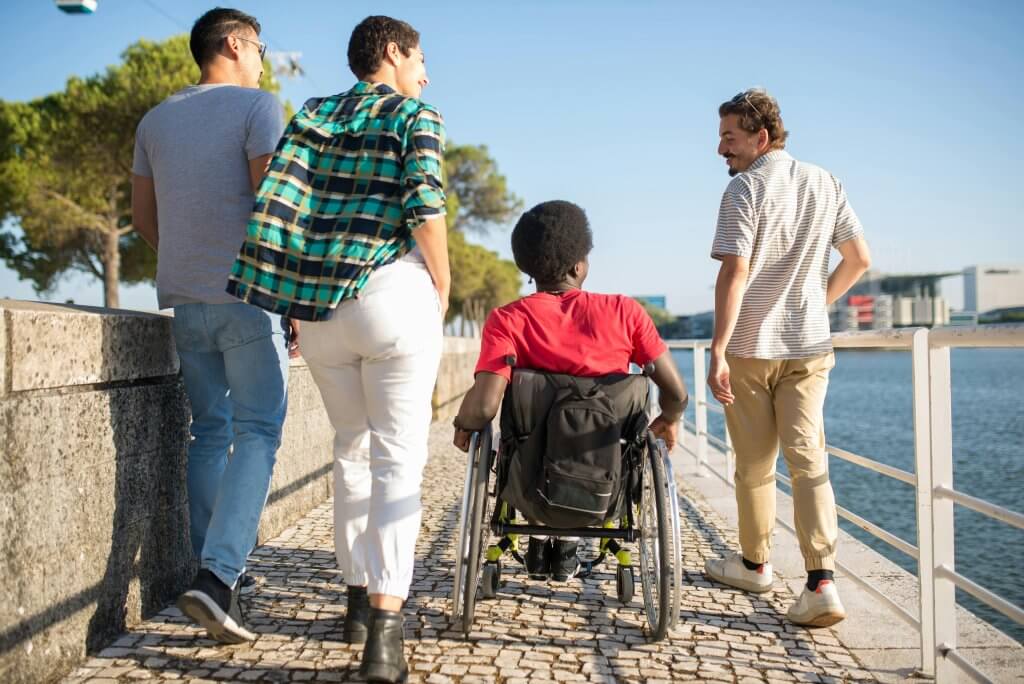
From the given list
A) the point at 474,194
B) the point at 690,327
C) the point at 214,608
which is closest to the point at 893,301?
the point at 690,327

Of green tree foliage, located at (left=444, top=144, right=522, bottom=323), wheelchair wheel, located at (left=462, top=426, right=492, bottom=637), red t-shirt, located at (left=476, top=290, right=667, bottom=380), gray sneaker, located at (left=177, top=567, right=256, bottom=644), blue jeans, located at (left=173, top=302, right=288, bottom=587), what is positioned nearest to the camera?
gray sneaker, located at (left=177, top=567, right=256, bottom=644)

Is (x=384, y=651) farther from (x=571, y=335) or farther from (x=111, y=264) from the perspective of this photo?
(x=111, y=264)

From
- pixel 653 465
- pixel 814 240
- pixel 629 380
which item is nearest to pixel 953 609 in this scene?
pixel 653 465

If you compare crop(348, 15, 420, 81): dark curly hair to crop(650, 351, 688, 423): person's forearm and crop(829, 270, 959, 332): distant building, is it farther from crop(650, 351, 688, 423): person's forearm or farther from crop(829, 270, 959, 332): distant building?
crop(829, 270, 959, 332): distant building

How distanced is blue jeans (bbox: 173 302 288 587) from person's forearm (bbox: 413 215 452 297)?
0.77 metres

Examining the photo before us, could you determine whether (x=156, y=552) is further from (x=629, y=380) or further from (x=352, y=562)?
(x=629, y=380)

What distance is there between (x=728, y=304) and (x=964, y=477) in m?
16.1

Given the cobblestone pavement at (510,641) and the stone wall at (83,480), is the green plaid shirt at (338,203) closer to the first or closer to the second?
the stone wall at (83,480)

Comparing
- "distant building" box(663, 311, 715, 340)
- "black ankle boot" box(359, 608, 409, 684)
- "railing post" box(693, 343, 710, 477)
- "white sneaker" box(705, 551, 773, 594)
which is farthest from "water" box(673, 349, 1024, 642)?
"distant building" box(663, 311, 715, 340)

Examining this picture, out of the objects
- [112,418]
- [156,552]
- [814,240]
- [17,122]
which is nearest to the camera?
[112,418]

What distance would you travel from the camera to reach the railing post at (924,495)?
272cm

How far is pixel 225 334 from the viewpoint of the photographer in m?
2.94

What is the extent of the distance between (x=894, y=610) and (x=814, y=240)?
135 centimetres

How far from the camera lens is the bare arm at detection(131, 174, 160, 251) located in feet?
10.3
